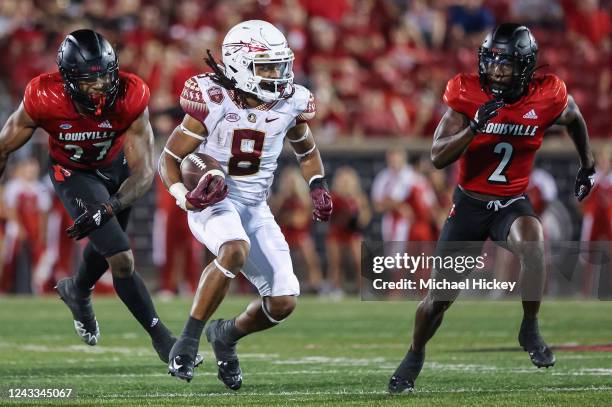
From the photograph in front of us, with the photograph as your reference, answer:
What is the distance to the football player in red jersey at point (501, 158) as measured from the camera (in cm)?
628

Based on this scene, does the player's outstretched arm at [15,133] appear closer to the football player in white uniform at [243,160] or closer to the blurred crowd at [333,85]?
the football player in white uniform at [243,160]

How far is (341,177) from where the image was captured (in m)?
14.9

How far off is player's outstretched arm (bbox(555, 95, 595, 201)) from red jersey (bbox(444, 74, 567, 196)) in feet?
0.26

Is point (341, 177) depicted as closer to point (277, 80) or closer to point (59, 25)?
point (59, 25)

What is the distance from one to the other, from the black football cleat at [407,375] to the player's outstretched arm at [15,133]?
2.36 meters

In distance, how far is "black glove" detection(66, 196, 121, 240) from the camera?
6.47m

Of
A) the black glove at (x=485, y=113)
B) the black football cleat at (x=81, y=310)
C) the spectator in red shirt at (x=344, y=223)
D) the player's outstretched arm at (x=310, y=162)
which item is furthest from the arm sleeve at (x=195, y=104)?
the spectator in red shirt at (x=344, y=223)

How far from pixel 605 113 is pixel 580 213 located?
165cm

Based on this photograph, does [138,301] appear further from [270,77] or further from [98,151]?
[270,77]

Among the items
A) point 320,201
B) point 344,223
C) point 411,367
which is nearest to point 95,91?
point 320,201

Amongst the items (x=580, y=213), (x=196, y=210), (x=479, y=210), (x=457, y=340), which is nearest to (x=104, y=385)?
(x=196, y=210)

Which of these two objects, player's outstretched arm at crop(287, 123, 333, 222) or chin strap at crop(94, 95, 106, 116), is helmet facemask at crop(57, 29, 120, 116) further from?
player's outstretched arm at crop(287, 123, 333, 222)

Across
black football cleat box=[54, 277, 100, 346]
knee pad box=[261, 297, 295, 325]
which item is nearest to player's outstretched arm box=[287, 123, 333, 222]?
knee pad box=[261, 297, 295, 325]

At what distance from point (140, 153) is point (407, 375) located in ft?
6.33
